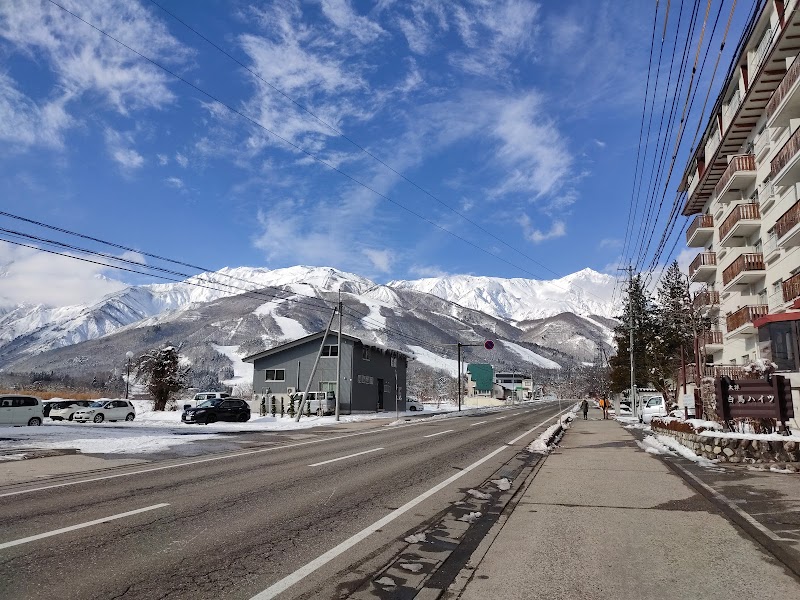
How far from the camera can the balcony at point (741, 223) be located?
1316 inches

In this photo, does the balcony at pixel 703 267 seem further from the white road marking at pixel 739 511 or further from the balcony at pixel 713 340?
the white road marking at pixel 739 511

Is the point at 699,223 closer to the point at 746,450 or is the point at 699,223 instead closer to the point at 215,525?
the point at 746,450

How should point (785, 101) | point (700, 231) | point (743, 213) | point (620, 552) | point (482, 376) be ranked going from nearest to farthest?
point (620, 552) < point (785, 101) < point (743, 213) < point (700, 231) < point (482, 376)

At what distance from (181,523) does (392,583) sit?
3.37 m

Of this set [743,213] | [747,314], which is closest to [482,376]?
[747,314]

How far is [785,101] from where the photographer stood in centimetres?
2569

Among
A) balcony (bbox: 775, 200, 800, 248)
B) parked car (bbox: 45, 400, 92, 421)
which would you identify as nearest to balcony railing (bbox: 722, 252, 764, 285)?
balcony (bbox: 775, 200, 800, 248)

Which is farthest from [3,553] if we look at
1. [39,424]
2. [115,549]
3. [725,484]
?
[39,424]

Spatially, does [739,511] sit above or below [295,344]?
below

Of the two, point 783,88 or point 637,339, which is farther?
point 637,339

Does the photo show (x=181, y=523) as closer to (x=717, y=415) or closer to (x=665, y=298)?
(x=717, y=415)

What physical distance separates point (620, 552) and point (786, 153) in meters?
27.8

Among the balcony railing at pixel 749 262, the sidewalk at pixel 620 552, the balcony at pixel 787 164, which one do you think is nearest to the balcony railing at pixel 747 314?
the balcony railing at pixel 749 262

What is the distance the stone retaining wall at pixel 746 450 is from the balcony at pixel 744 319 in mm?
20501
